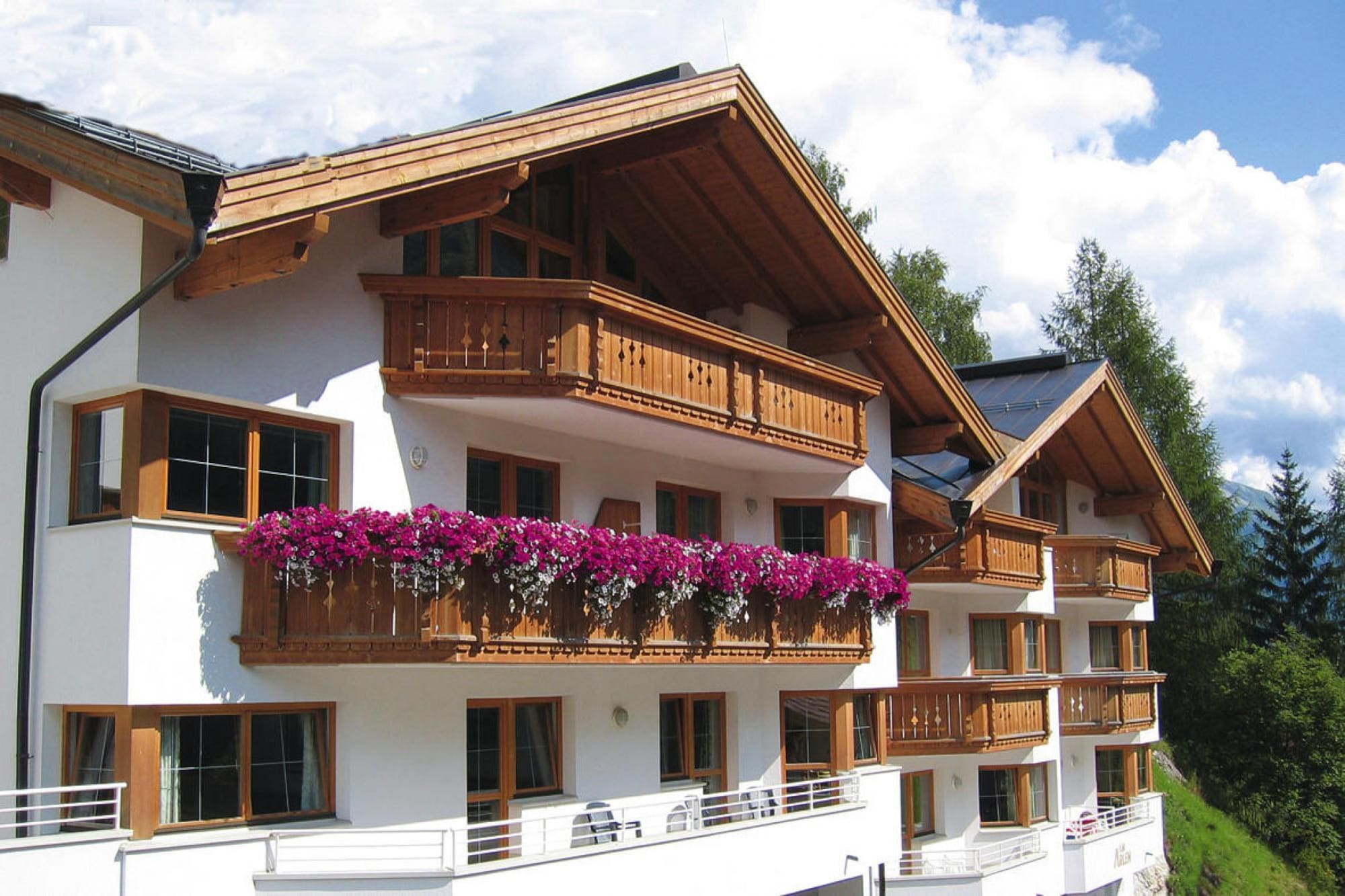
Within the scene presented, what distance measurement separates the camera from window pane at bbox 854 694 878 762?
21.3 metres

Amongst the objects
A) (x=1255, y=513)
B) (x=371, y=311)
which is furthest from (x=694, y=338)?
(x=1255, y=513)

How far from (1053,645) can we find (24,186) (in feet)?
79.3

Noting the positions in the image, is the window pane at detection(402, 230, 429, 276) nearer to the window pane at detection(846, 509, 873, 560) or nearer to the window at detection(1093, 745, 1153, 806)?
the window pane at detection(846, 509, 873, 560)

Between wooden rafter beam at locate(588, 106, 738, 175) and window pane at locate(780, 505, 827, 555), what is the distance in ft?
18.5

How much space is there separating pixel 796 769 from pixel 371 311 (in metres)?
9.41

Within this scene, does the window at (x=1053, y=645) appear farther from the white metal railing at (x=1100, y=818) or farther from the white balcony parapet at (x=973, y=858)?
the white balcony parapet at (x=973, y=858)

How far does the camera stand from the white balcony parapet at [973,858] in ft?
77.9

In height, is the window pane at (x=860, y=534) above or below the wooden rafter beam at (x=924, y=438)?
below

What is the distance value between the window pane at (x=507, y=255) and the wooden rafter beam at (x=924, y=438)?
7.86 meters

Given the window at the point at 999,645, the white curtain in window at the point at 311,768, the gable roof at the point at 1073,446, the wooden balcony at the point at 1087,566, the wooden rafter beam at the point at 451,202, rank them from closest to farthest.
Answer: the white curtain in window at the point at 311,768 → the wooden rafter beam at the point at 451,202 → the gable roof at the point at 1073,446 → the window at the point at 999,645 → the wooden balcony at the point at 1087,566

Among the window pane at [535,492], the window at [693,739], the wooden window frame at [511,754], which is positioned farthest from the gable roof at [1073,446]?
the wooden window frame at [511,754]

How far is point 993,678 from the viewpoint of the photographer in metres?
24.8

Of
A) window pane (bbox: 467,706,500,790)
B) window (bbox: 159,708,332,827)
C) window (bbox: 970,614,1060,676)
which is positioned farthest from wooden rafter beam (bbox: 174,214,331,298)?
window (bbox: 970,614,1060,676)

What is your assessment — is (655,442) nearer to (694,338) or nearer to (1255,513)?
(694,338)
